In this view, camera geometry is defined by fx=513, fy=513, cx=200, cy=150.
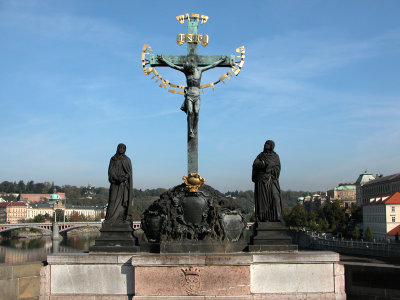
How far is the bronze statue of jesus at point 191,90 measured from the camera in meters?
13.8

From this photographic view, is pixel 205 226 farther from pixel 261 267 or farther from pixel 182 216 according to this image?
pixel 261 267

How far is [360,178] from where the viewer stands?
164 m

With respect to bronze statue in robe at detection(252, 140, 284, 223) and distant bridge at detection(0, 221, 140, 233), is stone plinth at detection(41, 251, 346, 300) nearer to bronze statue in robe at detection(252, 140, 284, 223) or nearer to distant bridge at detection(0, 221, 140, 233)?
bronze statue in robe at detection(252, 140, 284, 223)

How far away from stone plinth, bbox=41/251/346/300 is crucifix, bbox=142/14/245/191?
163 inches

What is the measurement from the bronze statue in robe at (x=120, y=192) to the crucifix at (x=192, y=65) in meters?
2.50

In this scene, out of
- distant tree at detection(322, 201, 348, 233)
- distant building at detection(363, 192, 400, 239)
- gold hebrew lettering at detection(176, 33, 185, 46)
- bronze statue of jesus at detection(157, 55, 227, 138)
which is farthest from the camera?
distant tree at detection(322, 201, 348, 233)

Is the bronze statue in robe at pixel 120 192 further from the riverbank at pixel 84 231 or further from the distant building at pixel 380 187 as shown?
the riverbank at pixel 84 231

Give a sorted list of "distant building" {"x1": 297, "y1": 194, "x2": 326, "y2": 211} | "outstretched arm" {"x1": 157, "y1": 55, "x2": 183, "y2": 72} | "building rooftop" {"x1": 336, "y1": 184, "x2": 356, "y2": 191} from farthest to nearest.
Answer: "building rooftop" {"x1": 336, "y1": 184, "x2": 356, "y2": 191} → "distant building" {"x1": 297, "y1": 194, "x2": 326, "y2": 211} → "outstretched arm" {"x1": 157, "y1": 55, "x2": 183, "y2": 72}

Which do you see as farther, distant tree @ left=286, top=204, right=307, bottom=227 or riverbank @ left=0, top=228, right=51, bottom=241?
riverbank @ left=0, top=228, right=51, bottom=241

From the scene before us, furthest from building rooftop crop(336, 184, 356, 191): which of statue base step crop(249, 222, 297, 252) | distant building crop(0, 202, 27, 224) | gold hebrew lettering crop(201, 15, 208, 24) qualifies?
statue base step crop(249, 222, 297, 252)

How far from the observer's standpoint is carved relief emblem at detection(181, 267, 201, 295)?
9883 millimetres

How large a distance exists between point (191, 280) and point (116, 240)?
2.35 metres

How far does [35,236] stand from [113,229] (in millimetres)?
124420

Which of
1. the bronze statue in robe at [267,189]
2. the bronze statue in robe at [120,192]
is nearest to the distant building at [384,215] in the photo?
the bronze statue in robe at [267,189]
